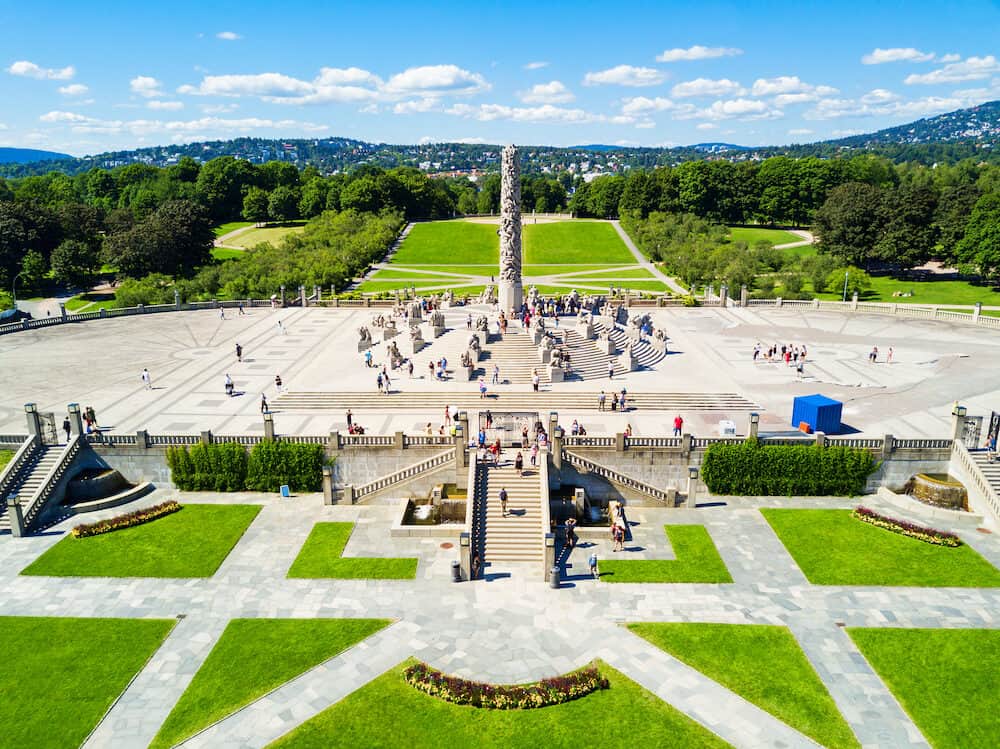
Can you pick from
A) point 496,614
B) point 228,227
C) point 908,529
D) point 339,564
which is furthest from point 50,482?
point 228,227

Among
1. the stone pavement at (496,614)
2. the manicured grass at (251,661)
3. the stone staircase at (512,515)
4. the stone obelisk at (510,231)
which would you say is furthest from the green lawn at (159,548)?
the stone obelisk at (510,231)

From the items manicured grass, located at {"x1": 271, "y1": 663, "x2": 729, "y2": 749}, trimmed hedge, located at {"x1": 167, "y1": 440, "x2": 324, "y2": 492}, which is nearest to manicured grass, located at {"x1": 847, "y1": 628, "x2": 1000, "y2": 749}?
manicured grass, located at {"x1": 271, "y1": 663, "x2": 729, "y2": 749}

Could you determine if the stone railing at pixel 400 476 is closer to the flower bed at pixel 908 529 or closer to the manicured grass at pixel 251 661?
the manicured grass at pixel 251 661

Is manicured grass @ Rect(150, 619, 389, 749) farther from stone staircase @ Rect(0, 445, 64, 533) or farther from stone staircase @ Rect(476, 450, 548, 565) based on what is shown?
stone staircase @ Rect(0, 445, 64, 533)

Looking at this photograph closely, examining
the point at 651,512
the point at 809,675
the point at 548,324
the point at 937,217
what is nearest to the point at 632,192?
the point at 937,217

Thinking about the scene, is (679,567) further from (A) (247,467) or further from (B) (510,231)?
(B) (510,231)

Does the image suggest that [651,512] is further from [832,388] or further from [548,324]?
[548,324]

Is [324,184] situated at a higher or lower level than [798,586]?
higher
